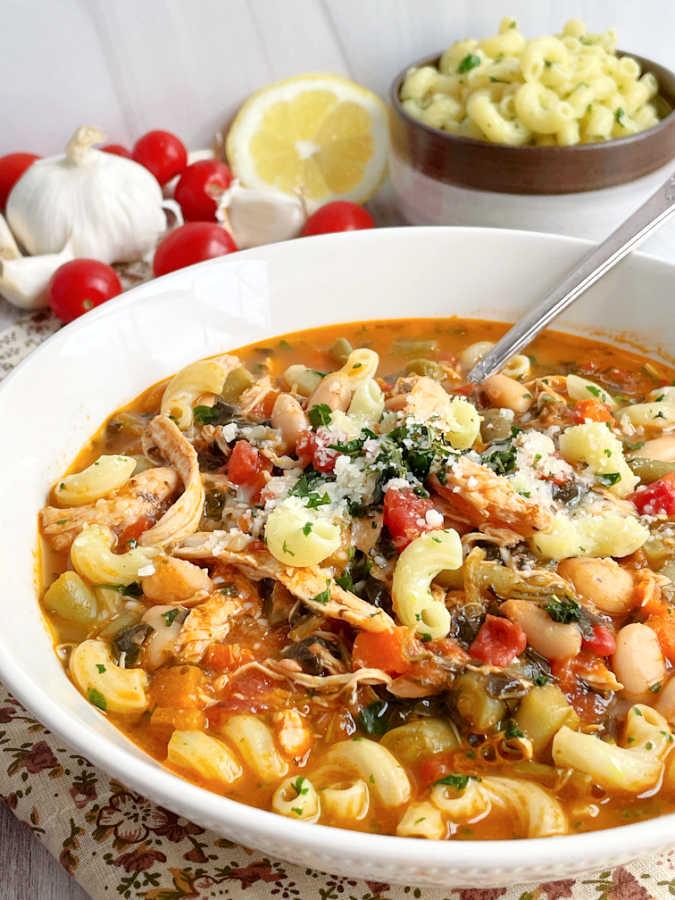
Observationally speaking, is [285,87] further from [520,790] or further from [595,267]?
[520,790]

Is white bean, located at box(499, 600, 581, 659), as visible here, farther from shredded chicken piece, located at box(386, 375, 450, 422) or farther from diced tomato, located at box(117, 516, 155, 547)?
diced tomato, located at box(117, 516, 155, 547)

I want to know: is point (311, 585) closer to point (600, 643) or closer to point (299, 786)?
point (299, 786)

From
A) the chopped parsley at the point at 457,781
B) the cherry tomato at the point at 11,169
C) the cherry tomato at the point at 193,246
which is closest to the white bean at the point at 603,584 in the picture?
the chopped parsley at the point at 457,781

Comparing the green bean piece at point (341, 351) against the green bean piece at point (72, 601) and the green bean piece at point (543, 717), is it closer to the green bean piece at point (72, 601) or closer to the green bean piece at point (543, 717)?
the green bean piece at point (72, 601)

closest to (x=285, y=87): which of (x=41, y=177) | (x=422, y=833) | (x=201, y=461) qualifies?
(x=41, y=177)

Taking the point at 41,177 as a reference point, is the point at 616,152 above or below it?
below

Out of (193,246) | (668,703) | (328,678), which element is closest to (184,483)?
(328,678)
